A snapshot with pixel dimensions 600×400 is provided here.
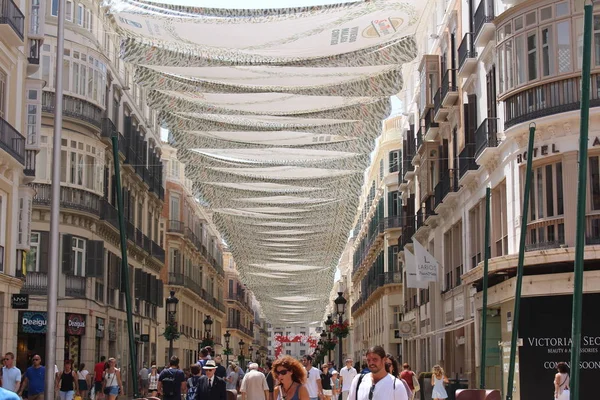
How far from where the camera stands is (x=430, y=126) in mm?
40156

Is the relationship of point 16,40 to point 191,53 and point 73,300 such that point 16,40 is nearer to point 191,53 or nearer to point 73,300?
point 191,53

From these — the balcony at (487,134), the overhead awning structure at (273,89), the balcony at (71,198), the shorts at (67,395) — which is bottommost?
the shorts at (67,395)

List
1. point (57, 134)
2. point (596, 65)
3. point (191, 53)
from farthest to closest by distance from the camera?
point (191, 53)
point (596, 65)
point (57, 134)

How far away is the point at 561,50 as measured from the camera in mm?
24422

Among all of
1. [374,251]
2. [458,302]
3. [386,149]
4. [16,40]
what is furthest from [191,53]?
[374,251]

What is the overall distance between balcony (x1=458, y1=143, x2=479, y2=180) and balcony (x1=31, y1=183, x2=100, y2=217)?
14.9 metres

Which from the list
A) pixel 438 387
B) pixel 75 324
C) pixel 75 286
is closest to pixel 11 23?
pixel 438 387

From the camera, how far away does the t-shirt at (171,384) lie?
60.5 ft

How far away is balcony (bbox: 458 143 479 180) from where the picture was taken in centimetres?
3139

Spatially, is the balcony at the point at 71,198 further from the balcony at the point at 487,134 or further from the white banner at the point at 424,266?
the balcony at the point at 487,134

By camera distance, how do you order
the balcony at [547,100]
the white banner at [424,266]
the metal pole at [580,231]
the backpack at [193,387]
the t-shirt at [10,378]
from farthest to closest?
the white banner at [424,266]
the balcony at [547,100]
the t-shirt at [10,378]
the backpack at [193,387]
the metal pole at [580,231]

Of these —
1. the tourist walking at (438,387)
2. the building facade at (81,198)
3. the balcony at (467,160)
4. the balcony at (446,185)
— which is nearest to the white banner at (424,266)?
the balcony at (446,185)

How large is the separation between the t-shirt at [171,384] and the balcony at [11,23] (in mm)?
11977

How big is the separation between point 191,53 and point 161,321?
41.3 meters
